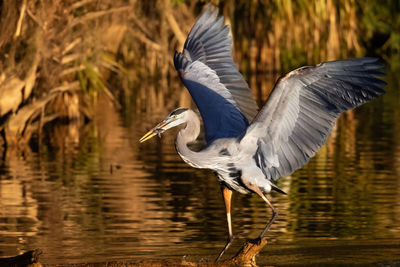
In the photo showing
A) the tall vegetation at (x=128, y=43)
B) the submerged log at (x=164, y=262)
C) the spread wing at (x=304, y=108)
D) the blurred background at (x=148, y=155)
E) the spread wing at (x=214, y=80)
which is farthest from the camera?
the tall vegetation at (x=128, y=43)

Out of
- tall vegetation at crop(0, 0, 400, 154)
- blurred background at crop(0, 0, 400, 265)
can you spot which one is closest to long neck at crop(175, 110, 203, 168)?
blurred background at crop(0, 0, 400, 265)

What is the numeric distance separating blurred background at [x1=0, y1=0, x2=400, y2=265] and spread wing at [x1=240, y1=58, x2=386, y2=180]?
877 mm

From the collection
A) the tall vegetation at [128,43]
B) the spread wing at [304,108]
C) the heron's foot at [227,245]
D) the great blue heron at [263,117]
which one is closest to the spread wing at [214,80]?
the great blue heron at [263,117]

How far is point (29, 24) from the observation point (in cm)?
1689

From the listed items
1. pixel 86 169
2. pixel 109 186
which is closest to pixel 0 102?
pixel 86 169

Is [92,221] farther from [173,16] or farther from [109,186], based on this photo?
[173,16]

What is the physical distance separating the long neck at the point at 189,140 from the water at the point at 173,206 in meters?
0.91

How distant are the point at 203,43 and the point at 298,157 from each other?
165 cm

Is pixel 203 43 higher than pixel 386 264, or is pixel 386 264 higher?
pixel 203 43

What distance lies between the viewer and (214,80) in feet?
31.4

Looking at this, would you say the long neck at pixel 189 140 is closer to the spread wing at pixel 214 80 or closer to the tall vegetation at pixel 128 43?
the spread wing at pixel 214 80

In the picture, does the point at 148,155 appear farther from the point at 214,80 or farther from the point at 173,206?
the point at 214,80

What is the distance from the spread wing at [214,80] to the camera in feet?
30.0

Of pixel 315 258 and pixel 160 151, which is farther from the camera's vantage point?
pixel 160 151
